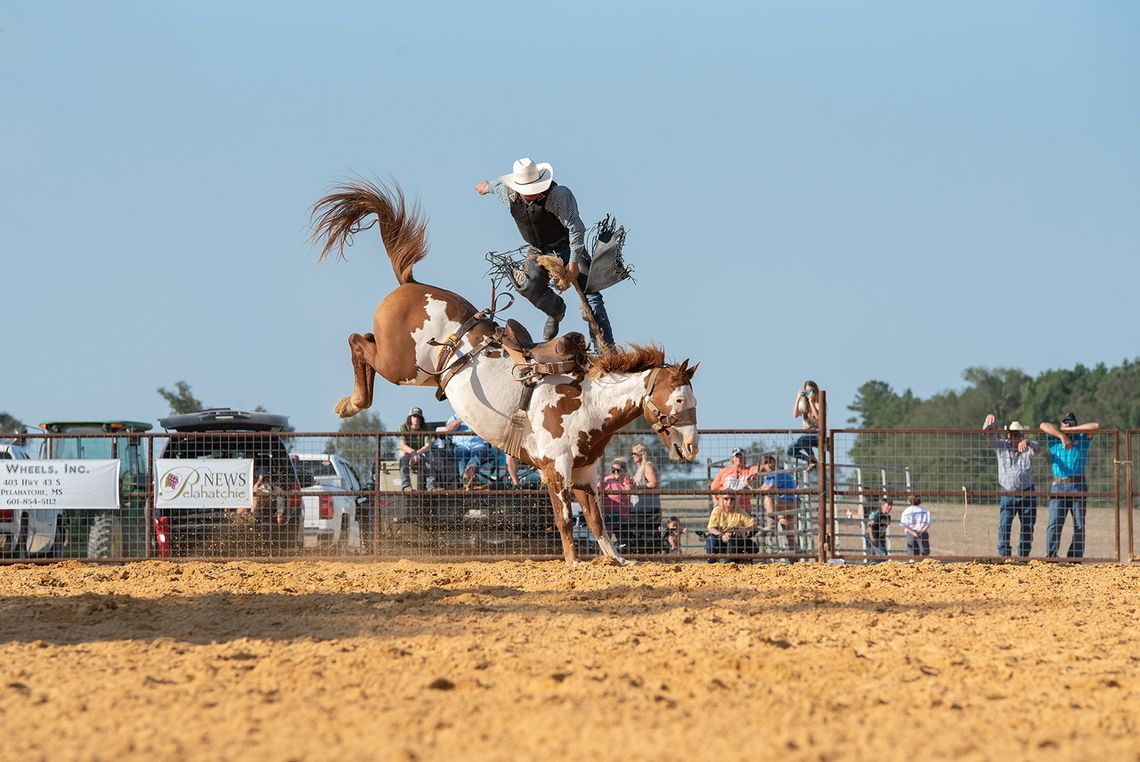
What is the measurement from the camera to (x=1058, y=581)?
10.4m

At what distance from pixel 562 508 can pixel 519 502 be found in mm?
1978

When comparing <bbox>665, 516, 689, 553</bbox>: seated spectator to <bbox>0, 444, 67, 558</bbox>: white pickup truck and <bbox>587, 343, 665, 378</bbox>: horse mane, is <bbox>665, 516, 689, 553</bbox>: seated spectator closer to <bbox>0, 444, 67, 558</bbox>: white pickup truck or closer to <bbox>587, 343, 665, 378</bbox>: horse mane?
<bbox>587, 343, 665, 378</bbox>: horse mane

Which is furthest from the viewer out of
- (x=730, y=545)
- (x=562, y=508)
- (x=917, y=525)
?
(x=917, y=525)

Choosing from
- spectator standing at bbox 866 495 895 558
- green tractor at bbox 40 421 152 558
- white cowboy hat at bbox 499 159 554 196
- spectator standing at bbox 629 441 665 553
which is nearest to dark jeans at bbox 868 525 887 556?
spectator standing at bbox 866 495 895 558

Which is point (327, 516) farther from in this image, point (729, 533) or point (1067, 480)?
point (1067, 480)

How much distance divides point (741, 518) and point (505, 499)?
2.41 m

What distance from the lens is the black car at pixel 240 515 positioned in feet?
43.7

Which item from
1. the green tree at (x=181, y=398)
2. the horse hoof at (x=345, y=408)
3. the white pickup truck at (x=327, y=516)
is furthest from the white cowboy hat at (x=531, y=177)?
the green tree at (x=181, y=398)

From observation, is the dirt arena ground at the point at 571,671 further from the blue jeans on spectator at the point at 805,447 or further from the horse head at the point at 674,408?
the blue jeans on spectator at the point at 805,447

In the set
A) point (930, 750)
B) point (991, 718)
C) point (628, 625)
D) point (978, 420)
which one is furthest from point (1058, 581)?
point (978, 420)

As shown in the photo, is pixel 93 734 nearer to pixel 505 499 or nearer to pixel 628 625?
pixel 628 625

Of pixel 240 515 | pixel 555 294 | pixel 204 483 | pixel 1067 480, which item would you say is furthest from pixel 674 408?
pixel 204 483

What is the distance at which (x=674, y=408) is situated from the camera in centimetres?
1088

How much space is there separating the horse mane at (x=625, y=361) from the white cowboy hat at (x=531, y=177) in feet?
5.08
